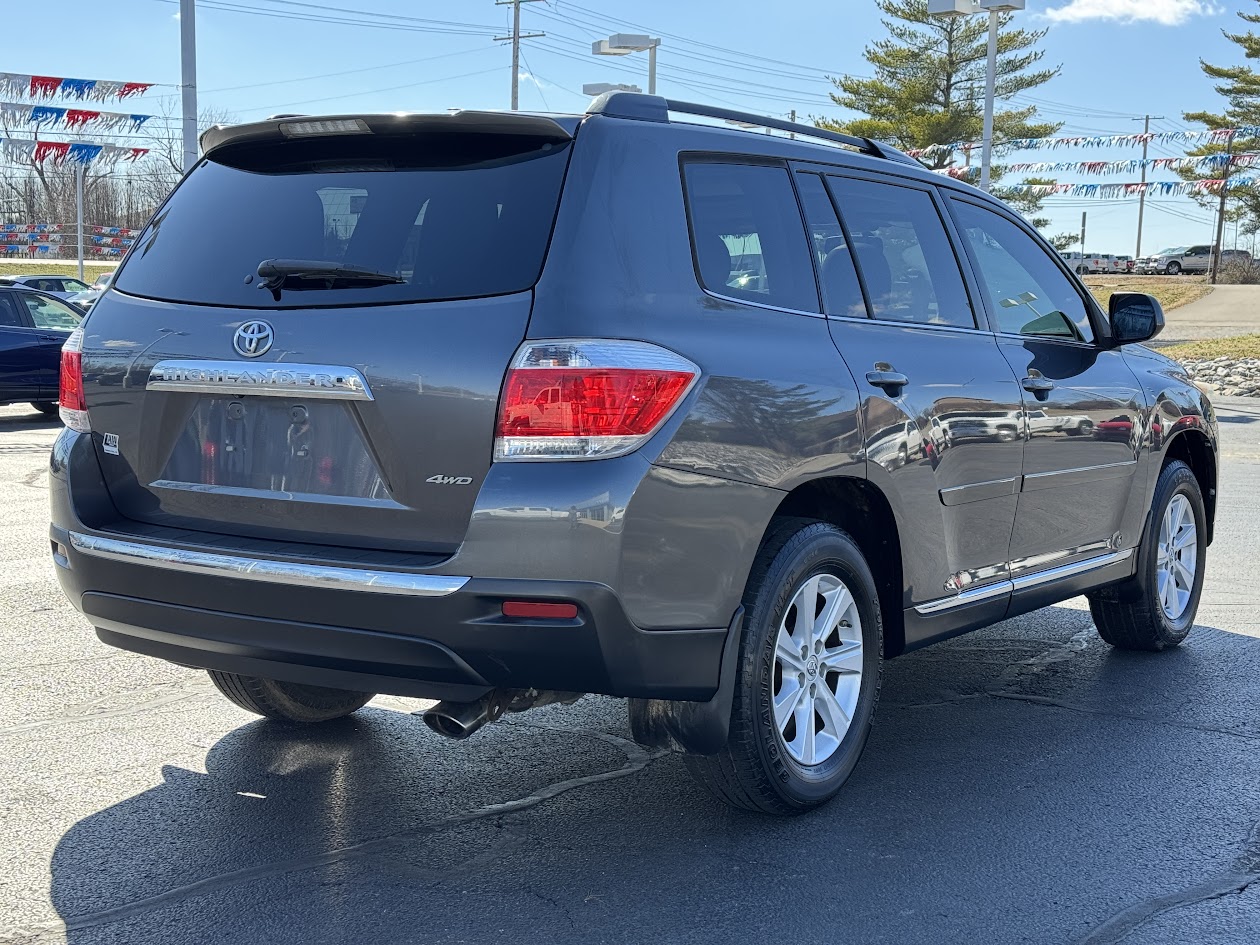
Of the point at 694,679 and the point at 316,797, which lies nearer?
the point at 694,679

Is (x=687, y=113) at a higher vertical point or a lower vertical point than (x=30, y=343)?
higher

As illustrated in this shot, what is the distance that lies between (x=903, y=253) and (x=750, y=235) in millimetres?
888

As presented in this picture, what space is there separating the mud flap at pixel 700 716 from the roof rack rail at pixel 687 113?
4.32 ft

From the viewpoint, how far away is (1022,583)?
195 inches

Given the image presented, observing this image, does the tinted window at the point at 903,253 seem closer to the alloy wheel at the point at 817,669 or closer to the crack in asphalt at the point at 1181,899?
the alloy wheel at the point at 817,669

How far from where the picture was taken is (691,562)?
3.41 metres

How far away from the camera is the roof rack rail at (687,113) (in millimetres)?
3647

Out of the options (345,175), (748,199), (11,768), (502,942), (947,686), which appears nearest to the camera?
(502,942)

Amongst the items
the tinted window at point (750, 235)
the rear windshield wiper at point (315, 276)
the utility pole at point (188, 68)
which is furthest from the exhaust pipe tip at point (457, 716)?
the utility pole at point (188, 68)

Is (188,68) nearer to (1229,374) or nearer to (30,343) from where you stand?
(30,343)

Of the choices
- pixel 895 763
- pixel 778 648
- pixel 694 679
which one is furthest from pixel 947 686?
pixel 694 679

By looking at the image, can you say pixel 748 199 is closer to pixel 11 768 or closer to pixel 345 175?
pixel 345 175

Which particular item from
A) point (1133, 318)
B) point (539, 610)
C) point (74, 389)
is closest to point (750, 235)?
point (539, 610)

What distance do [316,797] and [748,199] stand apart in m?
2.11
